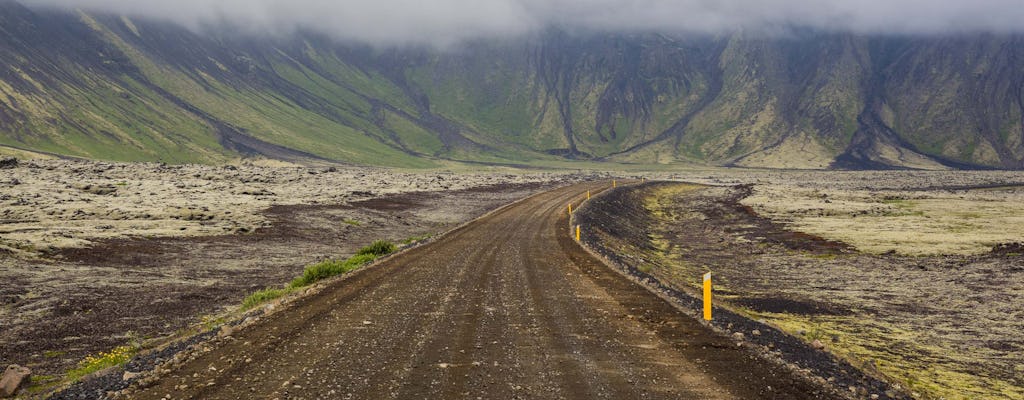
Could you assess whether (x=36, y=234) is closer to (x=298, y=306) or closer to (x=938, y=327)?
(x=298, y=306)

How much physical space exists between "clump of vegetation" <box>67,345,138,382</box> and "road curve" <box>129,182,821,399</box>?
205cm

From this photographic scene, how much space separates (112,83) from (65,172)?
151 metres

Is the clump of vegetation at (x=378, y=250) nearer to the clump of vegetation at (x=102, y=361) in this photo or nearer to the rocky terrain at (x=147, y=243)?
the rocky terrain at (x=147, y=243)

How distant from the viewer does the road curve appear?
8.72m

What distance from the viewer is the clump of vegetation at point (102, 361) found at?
10.7 m

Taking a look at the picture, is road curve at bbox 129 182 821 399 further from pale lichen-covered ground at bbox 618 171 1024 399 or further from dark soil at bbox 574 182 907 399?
pale lichen-covered ground at bbox 618 171 1024 399

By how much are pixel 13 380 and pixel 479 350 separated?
753 centimetres

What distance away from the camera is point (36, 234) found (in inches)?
950

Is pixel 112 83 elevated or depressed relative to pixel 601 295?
elevated

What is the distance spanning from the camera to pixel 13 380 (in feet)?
31.5

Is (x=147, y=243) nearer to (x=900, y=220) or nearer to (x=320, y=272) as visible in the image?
(x=320, y=272)

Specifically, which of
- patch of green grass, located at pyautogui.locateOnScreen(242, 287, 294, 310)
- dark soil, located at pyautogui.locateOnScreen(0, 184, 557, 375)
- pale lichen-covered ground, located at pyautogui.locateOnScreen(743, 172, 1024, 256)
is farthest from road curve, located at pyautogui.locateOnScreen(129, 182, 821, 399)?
pale lichen-covered ground, located at pyautogui.locateOnScreen(743, 172, 1024, 256)

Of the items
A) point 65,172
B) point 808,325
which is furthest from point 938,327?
point 65,172

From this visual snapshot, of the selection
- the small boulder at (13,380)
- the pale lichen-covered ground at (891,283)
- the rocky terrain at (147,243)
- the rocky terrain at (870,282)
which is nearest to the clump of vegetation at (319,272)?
the rocky terrain at (147,243)
